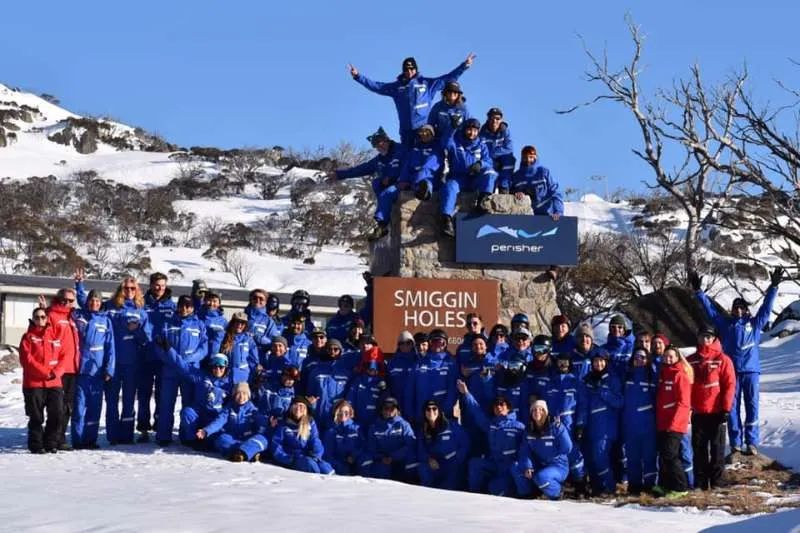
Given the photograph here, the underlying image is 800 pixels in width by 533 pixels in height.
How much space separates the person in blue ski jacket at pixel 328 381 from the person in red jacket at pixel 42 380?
7.58 feet

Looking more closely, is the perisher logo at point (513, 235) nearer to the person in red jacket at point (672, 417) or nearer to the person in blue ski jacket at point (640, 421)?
the person in blue ski jacket at point (640, 421)

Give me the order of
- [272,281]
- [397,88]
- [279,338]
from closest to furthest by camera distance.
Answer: [279,338]
[397,88]
[272,281]

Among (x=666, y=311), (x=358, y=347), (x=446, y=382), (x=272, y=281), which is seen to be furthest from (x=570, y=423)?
(x=272, y=281)

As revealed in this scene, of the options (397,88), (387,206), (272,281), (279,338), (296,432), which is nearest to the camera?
(296,432)

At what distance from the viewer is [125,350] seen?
10.6 meters

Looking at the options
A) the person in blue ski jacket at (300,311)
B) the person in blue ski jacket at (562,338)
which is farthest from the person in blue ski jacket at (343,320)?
the person in blue ski jacket at (562,338)

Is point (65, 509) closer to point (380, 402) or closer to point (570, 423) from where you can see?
point (380, 402)

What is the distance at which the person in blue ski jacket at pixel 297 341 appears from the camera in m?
10.7

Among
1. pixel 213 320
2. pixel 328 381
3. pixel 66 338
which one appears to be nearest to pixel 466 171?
pixel 328 381

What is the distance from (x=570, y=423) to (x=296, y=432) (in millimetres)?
2416

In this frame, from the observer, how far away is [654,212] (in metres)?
66.4

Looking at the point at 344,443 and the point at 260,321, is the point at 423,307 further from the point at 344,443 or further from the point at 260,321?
the point at 344,443

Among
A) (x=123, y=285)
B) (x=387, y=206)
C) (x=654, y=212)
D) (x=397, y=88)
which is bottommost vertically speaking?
(x=123, y=285)

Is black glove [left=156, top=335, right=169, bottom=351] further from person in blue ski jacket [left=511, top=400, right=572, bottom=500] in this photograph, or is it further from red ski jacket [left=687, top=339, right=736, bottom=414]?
red ski jacket [left=687, top=339, right=736, bottom=414]
